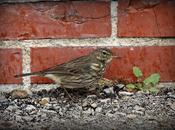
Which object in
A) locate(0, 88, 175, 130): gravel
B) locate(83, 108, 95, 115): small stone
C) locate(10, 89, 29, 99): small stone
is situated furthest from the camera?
locate(10, 89, 29, 99): small stone

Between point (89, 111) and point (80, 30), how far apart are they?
315mm

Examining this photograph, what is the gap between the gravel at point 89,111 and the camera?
1706 mm

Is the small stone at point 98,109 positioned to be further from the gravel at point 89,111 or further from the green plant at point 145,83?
the green plant at point 145,83

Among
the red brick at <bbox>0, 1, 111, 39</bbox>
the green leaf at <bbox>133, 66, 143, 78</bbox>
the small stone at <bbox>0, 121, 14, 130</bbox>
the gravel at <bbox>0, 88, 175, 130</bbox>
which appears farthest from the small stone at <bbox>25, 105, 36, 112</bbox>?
the green leaf at <bbox>133, 66, 143, 78</bbox>

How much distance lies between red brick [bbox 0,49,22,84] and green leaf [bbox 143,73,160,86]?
1.39 feet

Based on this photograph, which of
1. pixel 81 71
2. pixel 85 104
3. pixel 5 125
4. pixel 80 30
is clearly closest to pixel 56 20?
pixel 80 30

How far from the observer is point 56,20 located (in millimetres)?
2027

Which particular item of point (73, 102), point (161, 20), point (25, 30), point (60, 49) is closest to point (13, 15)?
point (25, 30)

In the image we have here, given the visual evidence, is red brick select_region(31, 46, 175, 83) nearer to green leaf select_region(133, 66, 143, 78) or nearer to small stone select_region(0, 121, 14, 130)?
green leaf select_region(133, 66, 143, 78)

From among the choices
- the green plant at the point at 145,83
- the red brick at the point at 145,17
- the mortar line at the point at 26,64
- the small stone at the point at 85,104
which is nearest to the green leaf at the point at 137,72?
the green plant at the point at 145,83

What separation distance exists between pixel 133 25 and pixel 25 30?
0.36 metres

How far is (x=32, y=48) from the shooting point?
6.61 feet

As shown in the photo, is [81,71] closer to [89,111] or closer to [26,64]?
[26,64]

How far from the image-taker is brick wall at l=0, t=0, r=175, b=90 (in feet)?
6.61
